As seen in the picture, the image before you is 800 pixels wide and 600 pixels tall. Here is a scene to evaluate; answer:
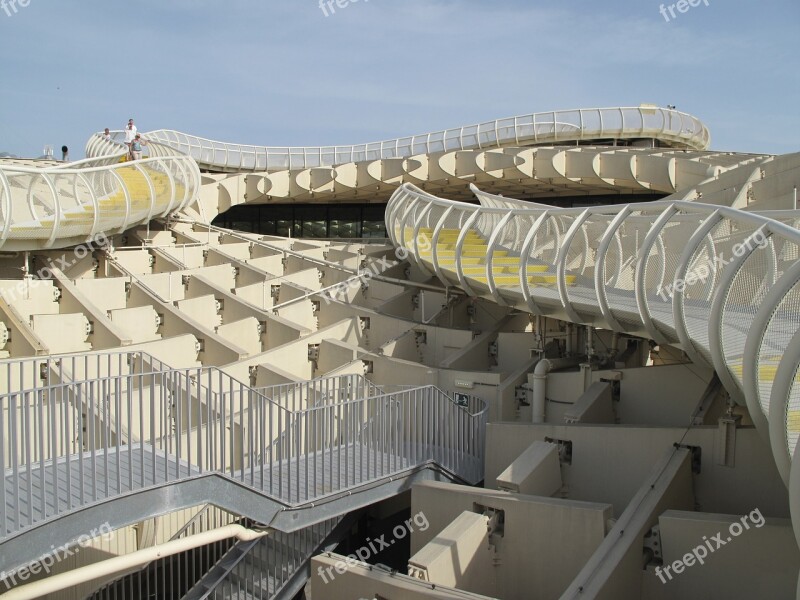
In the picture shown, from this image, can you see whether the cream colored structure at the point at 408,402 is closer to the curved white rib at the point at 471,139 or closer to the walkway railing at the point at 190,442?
the walkway railing at the point at 190,442

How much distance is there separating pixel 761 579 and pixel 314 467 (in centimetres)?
502

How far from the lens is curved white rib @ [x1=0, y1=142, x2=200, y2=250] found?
14.3 metres

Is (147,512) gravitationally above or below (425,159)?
below

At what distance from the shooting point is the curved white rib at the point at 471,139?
96.9 ft

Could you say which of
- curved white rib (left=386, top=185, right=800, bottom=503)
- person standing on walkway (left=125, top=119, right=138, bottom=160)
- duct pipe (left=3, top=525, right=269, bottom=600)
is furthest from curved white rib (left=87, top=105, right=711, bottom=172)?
duct pipe (left=3, top=525, right=269, bottom=600)

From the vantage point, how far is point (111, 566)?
25.2 feet

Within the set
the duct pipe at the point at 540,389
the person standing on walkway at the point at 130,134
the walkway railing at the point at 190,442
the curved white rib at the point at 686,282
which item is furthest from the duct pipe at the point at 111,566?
the person standing on walkway at the point at 130,134

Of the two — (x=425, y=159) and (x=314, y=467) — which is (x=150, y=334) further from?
(x=425, y=159)

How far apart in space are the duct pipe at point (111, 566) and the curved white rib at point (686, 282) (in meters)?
5.41

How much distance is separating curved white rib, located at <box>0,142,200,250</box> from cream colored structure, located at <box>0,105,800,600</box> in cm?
8

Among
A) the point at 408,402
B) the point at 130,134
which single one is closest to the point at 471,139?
the point at 130,134

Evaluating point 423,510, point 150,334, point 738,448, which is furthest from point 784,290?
point 150,334

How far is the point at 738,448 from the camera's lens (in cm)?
976

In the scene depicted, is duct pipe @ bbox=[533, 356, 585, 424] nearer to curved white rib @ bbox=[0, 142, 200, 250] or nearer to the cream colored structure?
the cream colored structure
